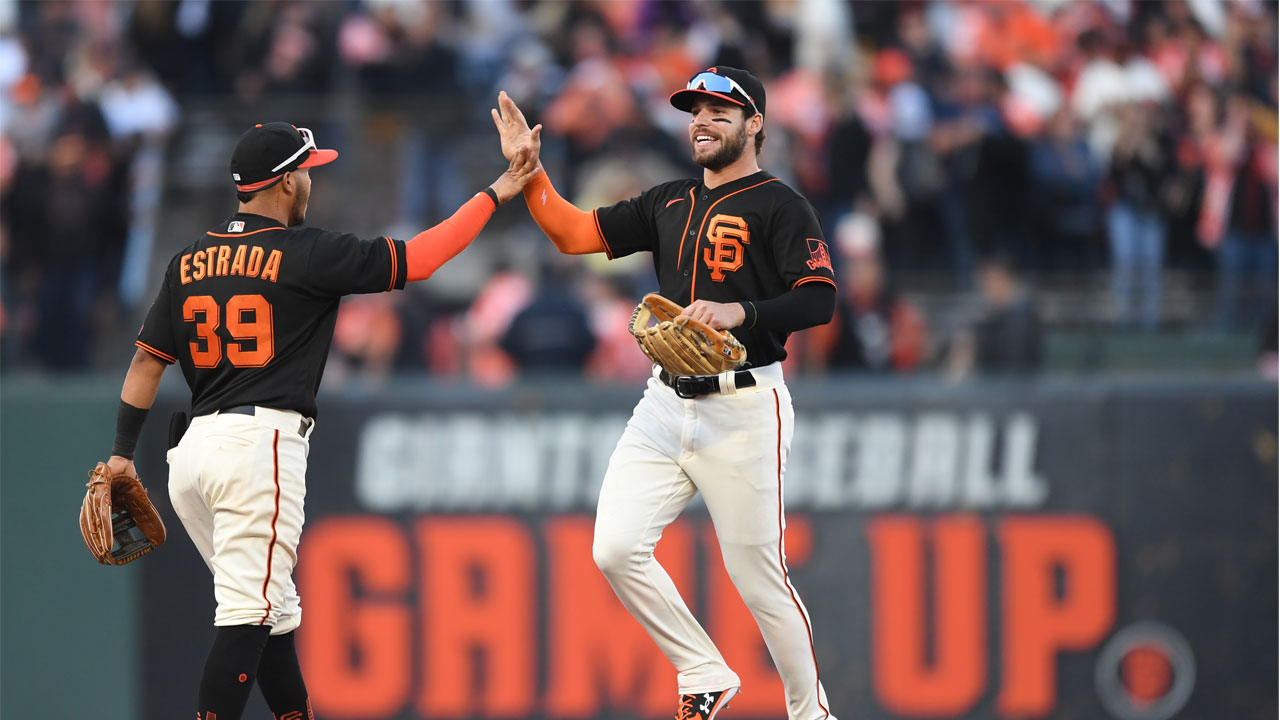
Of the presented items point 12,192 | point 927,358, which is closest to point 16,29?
point 12,192

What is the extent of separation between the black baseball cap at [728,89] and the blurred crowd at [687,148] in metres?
3.99

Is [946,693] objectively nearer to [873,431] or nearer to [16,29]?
[873,431]

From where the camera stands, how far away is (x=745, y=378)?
542cm

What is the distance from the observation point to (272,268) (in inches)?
202

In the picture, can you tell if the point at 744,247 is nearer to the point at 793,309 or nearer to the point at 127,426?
the point at 793,309

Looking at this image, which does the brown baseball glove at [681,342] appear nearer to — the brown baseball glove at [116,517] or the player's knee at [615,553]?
the player's knee at [615,553]

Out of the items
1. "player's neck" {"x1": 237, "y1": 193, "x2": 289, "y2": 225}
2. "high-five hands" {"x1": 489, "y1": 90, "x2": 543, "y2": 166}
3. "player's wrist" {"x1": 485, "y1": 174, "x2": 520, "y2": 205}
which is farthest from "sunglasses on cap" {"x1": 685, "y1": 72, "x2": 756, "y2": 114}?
"player's neck" {"x1": 237, "y1": 193, "x2": 289, "y2": 225}

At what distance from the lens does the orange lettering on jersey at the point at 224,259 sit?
5152mm

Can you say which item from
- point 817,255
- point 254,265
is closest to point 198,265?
point 254,265

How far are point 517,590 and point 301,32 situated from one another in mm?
5143

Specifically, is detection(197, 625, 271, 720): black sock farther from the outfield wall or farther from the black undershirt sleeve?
the outfield wall

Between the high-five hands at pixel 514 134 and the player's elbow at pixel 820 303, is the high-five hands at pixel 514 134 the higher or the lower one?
the higher one

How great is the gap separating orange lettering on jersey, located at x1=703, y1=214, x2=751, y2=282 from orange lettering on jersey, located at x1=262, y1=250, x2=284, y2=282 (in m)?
1.47

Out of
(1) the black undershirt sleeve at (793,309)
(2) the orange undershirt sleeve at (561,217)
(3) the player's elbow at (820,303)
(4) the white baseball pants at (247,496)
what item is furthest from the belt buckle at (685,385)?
(4) the white baseball pants at (247,496)
